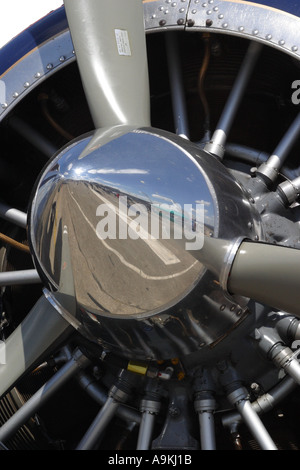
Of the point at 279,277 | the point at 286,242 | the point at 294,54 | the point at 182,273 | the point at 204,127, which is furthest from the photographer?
the point at 204,127

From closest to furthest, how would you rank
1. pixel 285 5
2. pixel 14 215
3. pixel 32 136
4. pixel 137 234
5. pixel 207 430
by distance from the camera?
pixel 137 234, pixel 207 430, pixel 285 5, pixel 14 215, pixel 32 136

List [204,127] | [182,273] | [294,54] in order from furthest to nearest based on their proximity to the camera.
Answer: [204,127], [294,54], [182,273]

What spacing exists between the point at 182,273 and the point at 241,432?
1.31 m

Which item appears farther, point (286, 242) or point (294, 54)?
point (286, 242)

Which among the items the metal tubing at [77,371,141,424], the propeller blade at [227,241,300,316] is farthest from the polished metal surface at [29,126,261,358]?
the metal tubing at [77,371,141,424]

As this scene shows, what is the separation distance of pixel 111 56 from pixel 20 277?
124 centimetres

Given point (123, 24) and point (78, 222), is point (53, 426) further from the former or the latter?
point (123, 24)

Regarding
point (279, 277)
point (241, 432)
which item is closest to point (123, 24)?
point (279, 277)

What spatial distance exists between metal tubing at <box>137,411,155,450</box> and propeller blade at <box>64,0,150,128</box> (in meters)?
1.46

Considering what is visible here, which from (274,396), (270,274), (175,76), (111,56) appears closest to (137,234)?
(270,274)

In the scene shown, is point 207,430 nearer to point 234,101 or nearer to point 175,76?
point 234,101

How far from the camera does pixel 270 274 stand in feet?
9.78

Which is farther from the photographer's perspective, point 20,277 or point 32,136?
point 32,136

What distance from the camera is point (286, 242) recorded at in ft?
13.0
